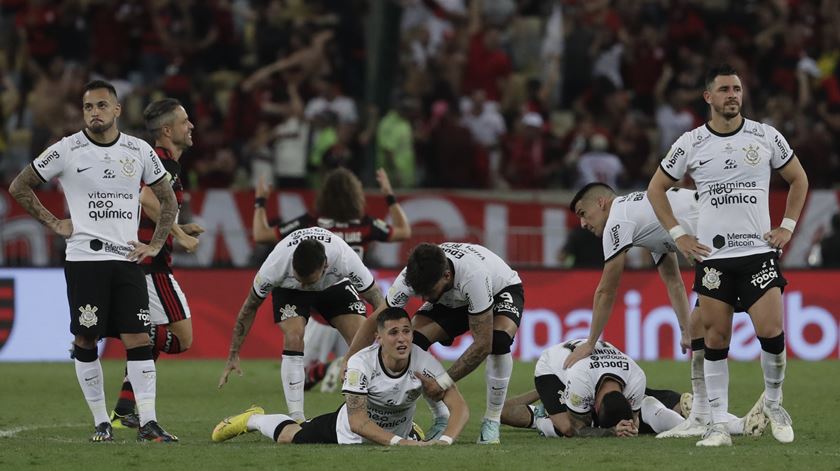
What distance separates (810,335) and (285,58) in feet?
33.2

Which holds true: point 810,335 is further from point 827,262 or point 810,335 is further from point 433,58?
point 433,58

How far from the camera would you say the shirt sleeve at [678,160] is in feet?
36.3

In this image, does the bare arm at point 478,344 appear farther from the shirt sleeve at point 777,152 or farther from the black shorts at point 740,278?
the shirt sleeve at point 777,152

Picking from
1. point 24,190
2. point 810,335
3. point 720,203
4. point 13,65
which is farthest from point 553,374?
point 13,65

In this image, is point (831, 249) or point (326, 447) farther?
point (831, 249)

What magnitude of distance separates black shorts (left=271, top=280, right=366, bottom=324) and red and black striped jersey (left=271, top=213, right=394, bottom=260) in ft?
Answer: 7.43

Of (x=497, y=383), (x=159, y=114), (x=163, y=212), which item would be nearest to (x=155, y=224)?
(x=159, y=114)

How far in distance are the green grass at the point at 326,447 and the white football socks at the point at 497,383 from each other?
0.95ft

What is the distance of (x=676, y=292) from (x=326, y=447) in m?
3.69

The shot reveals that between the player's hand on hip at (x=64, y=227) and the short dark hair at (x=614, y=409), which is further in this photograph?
the short dark hair at (x=614, y=409)

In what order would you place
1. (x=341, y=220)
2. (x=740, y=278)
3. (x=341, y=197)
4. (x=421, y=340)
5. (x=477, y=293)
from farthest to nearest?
(x=341, y=220) → (x=341, y=197) → (x=421, y=340) → (x=477, y=293) → (x=740, y=278)

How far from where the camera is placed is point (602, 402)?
1202 cm

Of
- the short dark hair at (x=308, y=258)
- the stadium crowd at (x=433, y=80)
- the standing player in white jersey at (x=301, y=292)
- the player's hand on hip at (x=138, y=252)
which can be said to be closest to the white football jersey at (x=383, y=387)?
the standing player in white jersey at (x=301, y=292)

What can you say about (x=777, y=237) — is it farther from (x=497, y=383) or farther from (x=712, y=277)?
(x=497, y=383)
